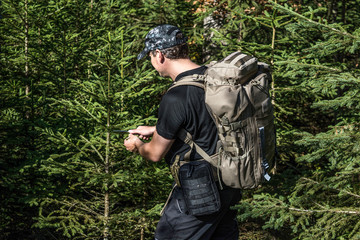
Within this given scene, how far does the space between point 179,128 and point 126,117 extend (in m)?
2.87

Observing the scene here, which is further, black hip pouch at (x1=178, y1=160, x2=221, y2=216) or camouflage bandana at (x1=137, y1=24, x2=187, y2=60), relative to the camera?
camouflage bandana at (x1=137, y1=24, x2=187, y2=60)

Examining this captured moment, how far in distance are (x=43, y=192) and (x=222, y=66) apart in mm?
4921

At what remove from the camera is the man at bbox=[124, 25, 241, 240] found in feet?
8.93

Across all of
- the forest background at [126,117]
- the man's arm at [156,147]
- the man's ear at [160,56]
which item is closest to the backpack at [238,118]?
the man's arm at [156,147]

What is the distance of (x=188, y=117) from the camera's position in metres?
2.73

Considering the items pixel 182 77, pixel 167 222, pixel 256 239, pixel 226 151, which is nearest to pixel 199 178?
pixel 226 151

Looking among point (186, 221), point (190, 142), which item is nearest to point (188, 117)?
point (190, 142)

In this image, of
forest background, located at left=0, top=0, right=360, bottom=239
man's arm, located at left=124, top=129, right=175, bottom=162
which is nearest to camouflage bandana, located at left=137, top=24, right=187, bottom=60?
man's arm, located at left=124, top=129, right=175, bottom=162

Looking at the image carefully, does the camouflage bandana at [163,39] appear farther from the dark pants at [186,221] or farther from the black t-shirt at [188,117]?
the dark pants at [186,221]

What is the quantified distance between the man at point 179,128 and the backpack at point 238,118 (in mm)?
79

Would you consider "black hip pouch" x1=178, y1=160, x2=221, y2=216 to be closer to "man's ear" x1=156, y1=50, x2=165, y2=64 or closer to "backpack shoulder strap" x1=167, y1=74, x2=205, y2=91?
"backpack shoulder strap" x1=167, y1=74, x2=205, y2=91

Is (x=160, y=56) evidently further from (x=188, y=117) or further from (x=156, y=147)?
(x=156, y=147)

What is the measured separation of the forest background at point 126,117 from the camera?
16.2 feet

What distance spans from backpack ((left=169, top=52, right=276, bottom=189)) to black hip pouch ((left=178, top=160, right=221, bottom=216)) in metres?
0.08
